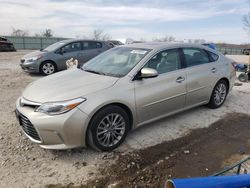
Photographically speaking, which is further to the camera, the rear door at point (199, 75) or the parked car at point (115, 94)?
the rear door at point (199, 75)

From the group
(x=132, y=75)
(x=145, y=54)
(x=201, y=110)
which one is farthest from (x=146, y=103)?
(x=201, y=110)

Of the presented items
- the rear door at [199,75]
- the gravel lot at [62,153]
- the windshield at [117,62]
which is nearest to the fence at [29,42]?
the gravel lot at [62,153]

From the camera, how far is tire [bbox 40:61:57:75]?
9.63m

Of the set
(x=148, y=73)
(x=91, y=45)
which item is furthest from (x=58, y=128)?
(x=91, y=45)

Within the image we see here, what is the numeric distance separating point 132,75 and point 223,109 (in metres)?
2.78

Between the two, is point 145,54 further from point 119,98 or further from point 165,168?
point 165,168

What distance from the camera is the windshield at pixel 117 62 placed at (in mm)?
4035

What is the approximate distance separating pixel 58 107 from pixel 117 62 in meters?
1.51

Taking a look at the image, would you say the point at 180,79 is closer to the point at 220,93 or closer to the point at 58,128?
the point at 220,93

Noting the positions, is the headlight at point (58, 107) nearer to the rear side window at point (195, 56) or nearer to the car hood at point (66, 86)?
the car hood at point (66, 86)

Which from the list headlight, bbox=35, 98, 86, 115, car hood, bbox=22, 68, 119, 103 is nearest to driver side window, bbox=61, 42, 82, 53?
car hood, bbox=22, 68, 119, 103

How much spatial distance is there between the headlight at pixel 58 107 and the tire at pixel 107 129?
0.33 m

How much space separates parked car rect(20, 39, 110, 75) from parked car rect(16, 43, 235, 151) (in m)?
5.50

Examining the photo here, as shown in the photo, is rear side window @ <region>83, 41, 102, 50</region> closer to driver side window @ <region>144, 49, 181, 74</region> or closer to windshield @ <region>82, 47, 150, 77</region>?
windshield @ <region>82, 47, 150, 77</region>
